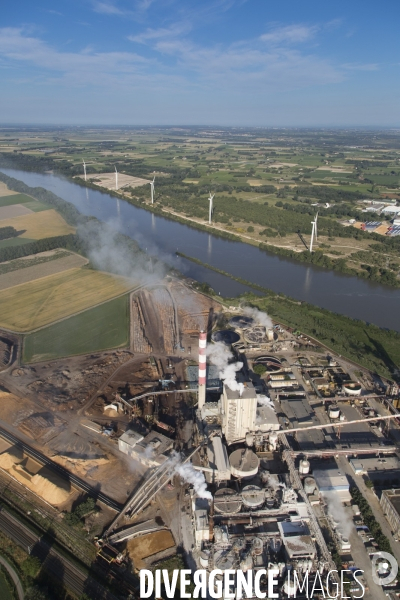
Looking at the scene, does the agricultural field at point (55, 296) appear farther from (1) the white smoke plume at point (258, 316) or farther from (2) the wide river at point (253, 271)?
(1) the white smoke plume at point (258, 316)

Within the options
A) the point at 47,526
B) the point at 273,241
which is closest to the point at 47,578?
the point at 47,526

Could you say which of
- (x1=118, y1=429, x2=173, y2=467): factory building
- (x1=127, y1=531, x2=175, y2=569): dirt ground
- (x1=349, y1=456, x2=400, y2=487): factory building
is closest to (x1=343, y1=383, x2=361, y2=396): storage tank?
(x1=349, y1=456, x2=400, y2=487): factory building

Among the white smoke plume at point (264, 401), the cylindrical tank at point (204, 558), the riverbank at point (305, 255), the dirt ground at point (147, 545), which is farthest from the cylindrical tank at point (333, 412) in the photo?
the riverbank at point (305, 255)

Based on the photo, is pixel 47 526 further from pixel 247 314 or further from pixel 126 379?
pixel 247 314

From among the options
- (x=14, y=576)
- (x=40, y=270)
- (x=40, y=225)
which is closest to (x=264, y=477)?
(x=14, y=576)

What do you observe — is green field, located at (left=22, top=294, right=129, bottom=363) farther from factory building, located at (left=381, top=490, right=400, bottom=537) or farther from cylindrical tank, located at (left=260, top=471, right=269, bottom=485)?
factory building, located at (left=381, top=490, right=400, bottom=537)

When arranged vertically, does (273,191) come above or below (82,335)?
above

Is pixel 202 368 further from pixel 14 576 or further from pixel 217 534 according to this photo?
pixel 14 576
